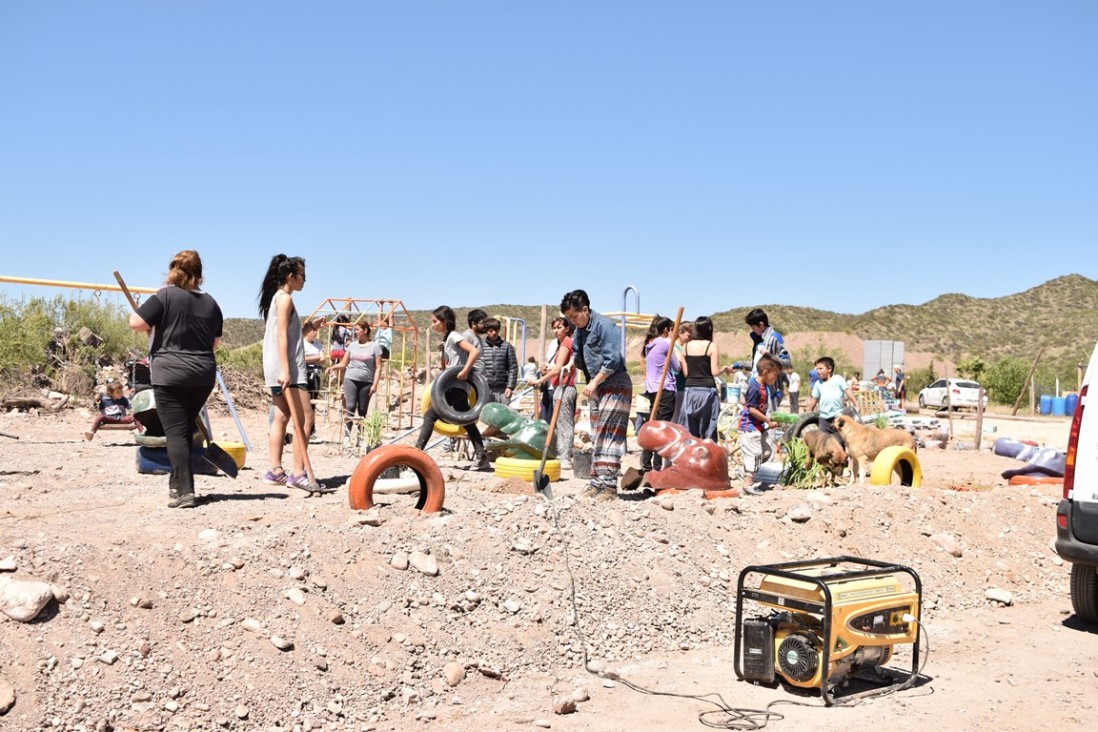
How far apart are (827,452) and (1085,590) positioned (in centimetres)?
301

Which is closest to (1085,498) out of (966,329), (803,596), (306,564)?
(803,596)

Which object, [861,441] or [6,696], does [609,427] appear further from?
[6,696]

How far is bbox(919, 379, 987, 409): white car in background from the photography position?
111 feet

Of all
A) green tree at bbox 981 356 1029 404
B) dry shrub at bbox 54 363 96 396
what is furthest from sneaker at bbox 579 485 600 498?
green tree at bbox 981 356 1029 404

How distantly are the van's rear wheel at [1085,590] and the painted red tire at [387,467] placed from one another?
393 cm

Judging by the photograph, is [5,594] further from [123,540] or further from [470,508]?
[470,508]

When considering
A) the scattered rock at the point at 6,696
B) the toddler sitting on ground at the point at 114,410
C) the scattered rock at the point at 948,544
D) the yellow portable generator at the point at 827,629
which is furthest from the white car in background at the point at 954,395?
the scattered rock at the point at 6,696

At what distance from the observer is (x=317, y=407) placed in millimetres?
19922

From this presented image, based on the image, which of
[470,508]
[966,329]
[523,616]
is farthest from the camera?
[966,329]

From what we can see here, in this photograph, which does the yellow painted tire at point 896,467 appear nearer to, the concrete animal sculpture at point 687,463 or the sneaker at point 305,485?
the concrete animal sculpture at point 687,463

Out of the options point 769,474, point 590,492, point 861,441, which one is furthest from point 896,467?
point 590,492

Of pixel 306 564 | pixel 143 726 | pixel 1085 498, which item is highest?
pixel 1085 498

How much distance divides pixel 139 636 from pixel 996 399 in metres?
36.5

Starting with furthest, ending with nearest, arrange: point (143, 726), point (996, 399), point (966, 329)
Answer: point (966, 329)
point (996, 399)
point (143, 726)
